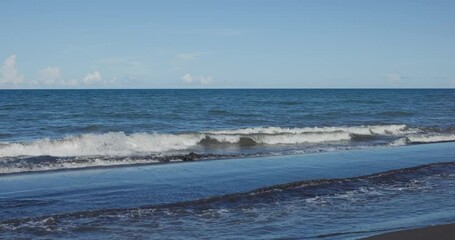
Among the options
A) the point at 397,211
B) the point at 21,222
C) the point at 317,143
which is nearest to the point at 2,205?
the point at 21,222

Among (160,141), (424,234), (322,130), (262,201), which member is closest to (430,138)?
(322,130)

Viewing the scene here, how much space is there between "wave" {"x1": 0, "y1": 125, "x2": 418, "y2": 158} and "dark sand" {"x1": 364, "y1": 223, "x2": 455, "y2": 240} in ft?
44.2

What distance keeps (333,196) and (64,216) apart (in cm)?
544

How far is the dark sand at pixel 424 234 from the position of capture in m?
7.68

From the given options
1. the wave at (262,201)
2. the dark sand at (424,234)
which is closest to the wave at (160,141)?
the wave at (262,201)

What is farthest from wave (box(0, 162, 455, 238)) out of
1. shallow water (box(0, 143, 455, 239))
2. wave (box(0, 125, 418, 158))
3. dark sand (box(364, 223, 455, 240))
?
→ wave (box(0, 125, 418, 158))

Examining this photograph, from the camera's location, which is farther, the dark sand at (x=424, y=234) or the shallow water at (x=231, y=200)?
the shallow water at (x=231, y=200)

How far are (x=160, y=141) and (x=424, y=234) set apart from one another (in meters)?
17.2

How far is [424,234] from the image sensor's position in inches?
308

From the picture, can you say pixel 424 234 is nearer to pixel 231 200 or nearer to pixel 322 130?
pixel 231 200

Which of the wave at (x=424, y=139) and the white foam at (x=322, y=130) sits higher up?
the white foam at (x=322, y=130)

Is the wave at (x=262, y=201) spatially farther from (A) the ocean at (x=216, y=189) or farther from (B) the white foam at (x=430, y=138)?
(B) the white foam at (x=430, y=138)

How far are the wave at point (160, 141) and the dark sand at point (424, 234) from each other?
13464 mm

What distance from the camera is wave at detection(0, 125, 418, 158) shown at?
814 inches
